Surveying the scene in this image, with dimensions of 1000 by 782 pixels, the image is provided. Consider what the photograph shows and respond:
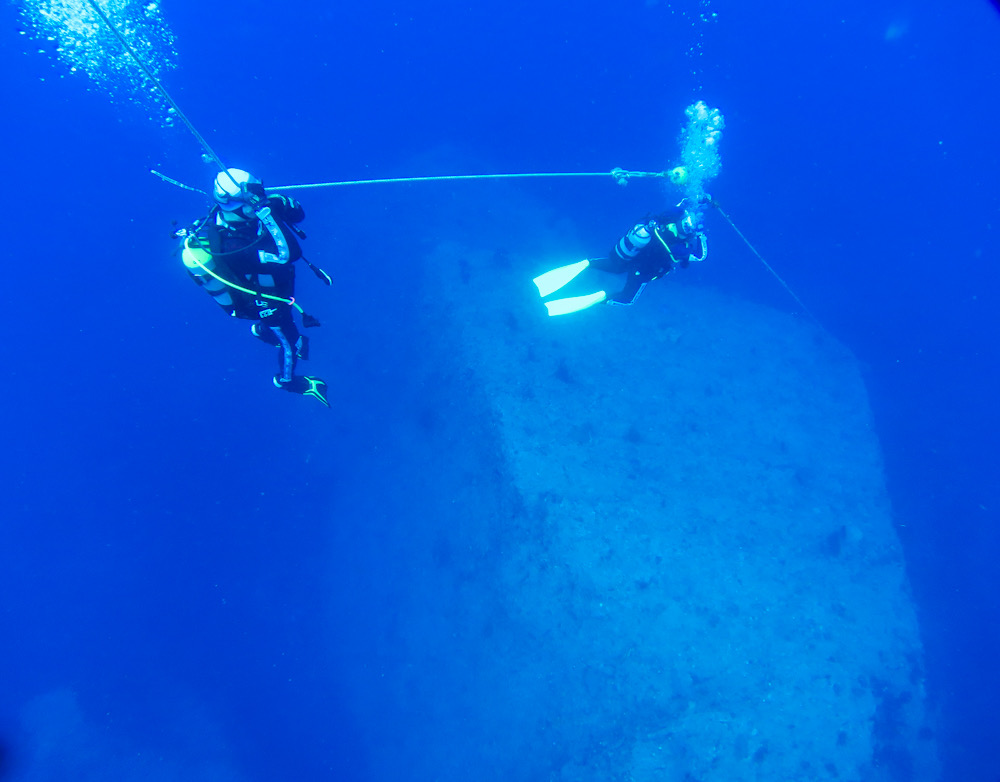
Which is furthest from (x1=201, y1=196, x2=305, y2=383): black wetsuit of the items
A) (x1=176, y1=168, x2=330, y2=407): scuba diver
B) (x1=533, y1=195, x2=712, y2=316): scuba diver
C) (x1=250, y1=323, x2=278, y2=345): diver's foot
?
(x1=533, y1=195, x2=712, y2=316): scuba diver

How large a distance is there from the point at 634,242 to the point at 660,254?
1.34ft

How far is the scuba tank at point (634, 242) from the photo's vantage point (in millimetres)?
6566

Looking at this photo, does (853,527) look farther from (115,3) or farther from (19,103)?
(115,3)

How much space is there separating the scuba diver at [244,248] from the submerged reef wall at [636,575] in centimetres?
427

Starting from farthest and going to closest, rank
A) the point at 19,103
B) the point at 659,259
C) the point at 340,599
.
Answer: the point at 19,103 < the point at 340,599 < the point at 659,259

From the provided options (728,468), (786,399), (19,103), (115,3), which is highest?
(115,3)

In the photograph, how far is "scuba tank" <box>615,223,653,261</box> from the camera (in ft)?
21.5

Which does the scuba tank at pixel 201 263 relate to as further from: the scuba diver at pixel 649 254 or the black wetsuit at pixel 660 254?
the black wetsuit at pixel 660 254

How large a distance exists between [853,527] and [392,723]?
931 cm

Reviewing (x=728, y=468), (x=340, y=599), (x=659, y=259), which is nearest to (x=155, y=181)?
(x=340, y=599)

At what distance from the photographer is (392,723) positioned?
27.5 ft

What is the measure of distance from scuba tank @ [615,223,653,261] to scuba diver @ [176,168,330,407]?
4.27 meters

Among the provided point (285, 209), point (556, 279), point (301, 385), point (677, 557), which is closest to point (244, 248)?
point (285, 209)

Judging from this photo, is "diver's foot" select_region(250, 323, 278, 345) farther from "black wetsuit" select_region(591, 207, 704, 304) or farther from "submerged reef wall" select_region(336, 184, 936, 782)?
"black wetsuit" select_region(591, 207, 704, 304)
